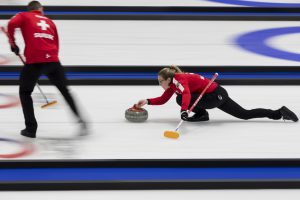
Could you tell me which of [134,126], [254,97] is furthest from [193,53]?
[134,126]

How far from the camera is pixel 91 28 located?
37.1ft

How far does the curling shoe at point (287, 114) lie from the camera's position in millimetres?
6840

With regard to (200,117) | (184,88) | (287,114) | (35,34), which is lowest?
(200,117)

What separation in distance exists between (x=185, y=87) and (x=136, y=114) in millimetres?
613

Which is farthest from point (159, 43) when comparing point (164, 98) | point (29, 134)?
point (29, 134)

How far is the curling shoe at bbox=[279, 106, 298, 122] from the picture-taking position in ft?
22.4

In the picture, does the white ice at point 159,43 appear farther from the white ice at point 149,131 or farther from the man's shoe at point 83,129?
the man's shoe at point 83,129

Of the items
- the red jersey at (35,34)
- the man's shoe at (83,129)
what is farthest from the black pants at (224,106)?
the red jersey at (35,34)

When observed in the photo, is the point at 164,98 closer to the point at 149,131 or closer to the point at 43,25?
the point at 149,131

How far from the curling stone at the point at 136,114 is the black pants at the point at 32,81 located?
74cm

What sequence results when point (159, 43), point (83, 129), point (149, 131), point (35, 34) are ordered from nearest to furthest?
point (35, 34), point (83, 129), point (149, 131), point (159, 43)

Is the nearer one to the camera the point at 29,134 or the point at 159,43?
the point at 29,134

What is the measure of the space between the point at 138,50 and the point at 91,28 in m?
1.68

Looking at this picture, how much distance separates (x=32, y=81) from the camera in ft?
19.9
